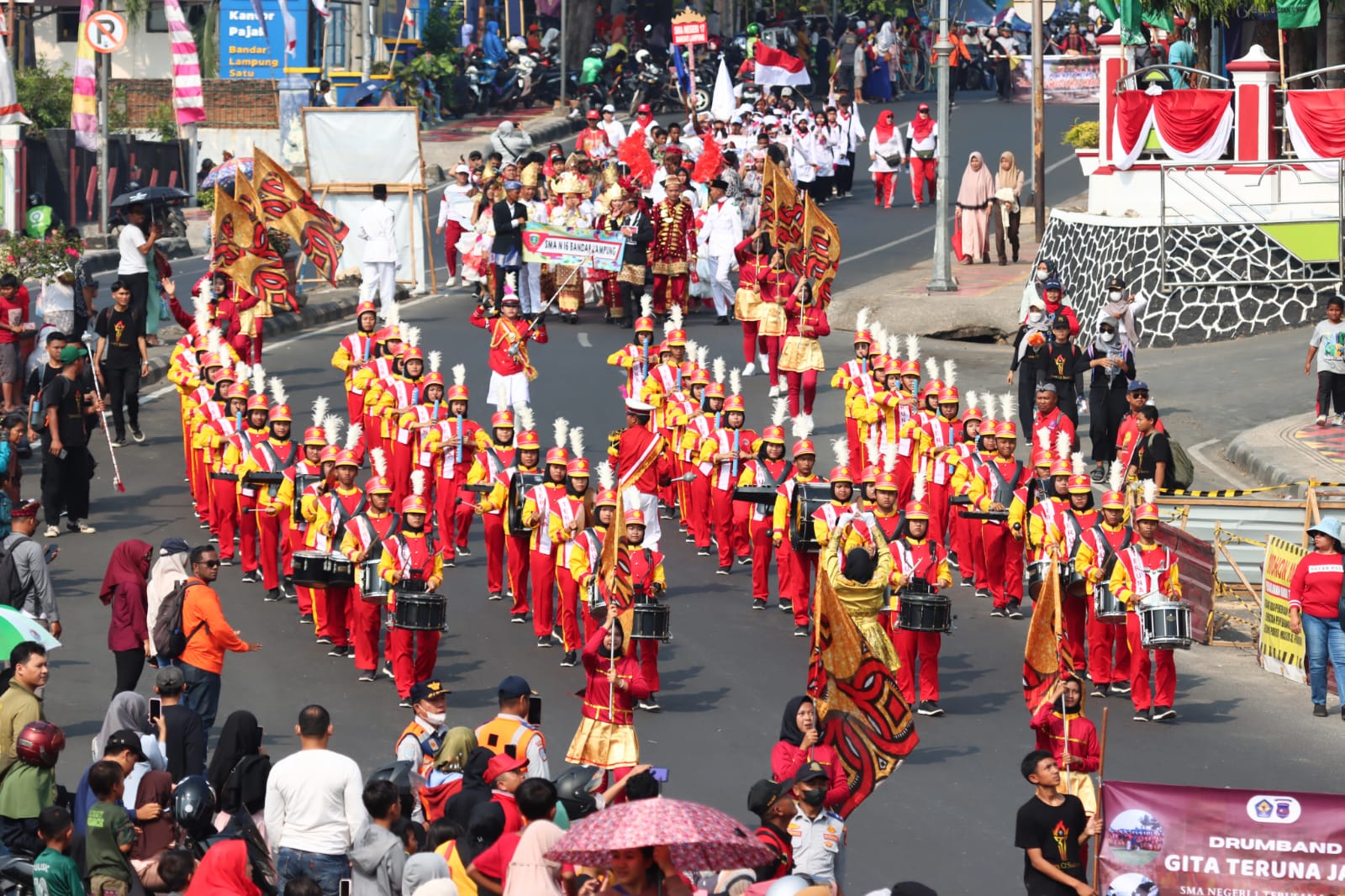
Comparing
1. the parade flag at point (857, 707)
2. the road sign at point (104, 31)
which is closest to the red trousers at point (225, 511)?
the parade flag at point (857, 707)

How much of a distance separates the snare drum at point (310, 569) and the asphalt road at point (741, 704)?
636 millimetres

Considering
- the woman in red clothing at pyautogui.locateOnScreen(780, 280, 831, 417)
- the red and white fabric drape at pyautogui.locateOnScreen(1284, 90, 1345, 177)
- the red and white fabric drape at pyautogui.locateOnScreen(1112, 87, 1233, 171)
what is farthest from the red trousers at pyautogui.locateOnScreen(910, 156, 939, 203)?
the woman in red clothing at pyautogui.locateOnScreen(780, 280, 831, 417)

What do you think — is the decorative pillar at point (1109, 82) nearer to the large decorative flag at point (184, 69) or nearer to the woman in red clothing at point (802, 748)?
the large decorative flag at point (184, 69)

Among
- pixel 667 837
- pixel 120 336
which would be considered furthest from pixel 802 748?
pixel 120 336

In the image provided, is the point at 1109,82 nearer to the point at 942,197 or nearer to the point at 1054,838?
the point at 942,197

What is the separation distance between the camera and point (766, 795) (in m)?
10.9

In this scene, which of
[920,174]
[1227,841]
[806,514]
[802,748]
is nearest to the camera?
[1227,841]

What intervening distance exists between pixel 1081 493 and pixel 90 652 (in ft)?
23.9

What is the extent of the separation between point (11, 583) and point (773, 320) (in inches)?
457

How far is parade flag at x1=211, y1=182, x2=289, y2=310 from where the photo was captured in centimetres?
2559

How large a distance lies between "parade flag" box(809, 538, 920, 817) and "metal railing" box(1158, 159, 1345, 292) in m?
15.5

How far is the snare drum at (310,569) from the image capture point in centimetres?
1681

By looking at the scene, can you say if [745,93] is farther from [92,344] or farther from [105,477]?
[105,477]

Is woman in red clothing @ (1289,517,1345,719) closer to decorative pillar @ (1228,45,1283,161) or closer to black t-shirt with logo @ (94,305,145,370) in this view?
black t-shirt with logo @ (94,305,145,370)
